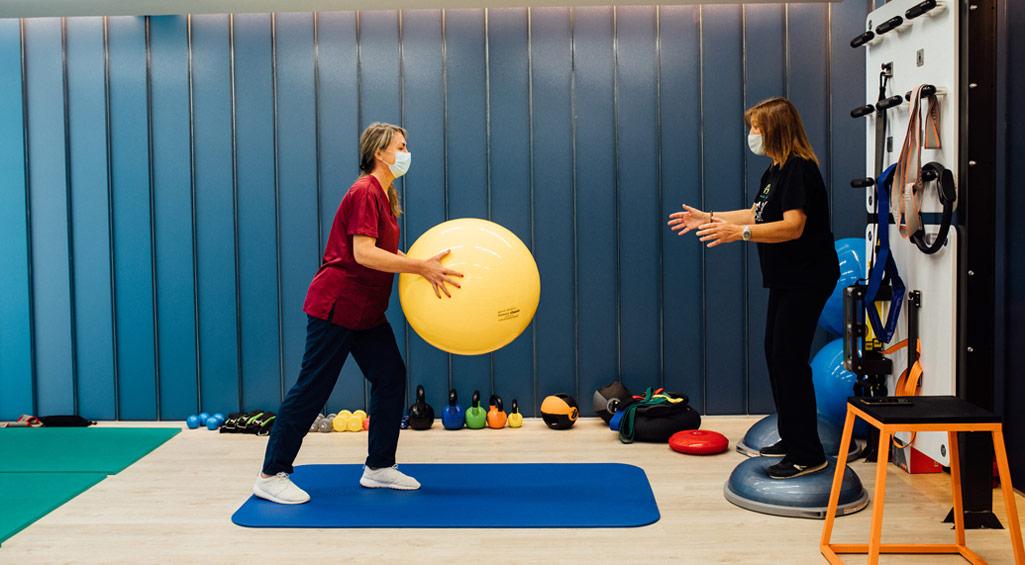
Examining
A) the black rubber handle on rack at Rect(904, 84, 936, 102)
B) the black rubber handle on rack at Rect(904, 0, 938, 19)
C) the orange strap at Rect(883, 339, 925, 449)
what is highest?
the black rubber handle on rack at Rect(904, 0, 938, 19)

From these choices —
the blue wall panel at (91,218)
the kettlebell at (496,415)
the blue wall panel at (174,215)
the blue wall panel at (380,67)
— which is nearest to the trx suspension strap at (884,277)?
the kettlebell at (496,415)

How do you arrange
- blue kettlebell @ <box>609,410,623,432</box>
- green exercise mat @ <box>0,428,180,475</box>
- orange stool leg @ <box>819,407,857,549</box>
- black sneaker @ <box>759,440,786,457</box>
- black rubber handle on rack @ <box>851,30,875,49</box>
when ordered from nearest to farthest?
orange stool leg @ <box>819,407,857,549</box> → black sneaker @ <box>759,440,786,457</box> → black rubber handle on rack @ <box>851,30,875,49</box> → green exercise mat @ <box>0,428,180,475</box> → blue kettlebell @ <box>609,410,623,432</box>

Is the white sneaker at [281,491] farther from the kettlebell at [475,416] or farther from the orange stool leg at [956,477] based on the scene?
the orange stool leg at [956,477]

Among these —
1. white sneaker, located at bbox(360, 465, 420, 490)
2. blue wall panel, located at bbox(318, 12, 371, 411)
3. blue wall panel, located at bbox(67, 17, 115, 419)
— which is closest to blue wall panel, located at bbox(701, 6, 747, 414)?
blue wall panel, located at bbox(318, 12, 371, 411)

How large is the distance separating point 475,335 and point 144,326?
9.51 feet

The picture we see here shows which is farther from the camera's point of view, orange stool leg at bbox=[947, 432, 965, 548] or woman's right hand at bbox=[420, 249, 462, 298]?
woman's right hand at bbox=[420, 249, 462, 298]

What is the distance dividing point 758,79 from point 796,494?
2.79 m

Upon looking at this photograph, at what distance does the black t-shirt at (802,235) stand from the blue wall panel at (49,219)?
13.8ft

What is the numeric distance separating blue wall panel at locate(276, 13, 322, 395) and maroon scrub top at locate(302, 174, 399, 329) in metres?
1.84

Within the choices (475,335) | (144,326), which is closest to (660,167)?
(475,335)

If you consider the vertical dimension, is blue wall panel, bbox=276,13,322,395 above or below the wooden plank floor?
above

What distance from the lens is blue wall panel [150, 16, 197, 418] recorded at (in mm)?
5469

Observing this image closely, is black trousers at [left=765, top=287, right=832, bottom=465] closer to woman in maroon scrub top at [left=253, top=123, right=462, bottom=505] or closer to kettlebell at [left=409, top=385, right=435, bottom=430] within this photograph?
woman in maroon scrub top at [left=253, top=123, right=462, bottom=505]

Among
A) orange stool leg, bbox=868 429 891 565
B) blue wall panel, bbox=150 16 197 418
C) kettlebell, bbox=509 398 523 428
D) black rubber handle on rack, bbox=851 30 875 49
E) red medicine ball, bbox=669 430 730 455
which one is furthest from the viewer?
blue wall panel, bbox=150 16 197 418
